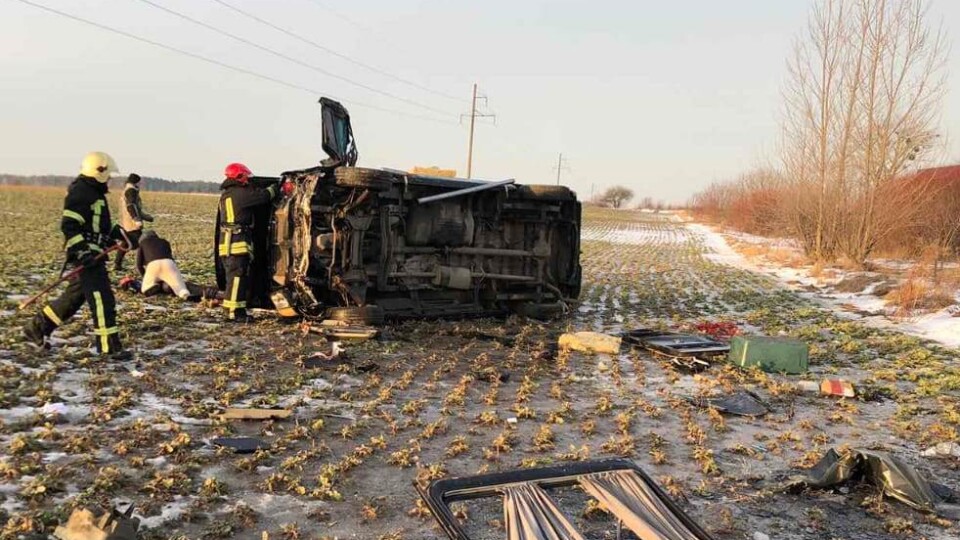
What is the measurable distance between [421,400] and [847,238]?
19.1 metres

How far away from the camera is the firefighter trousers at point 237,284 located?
318 inches

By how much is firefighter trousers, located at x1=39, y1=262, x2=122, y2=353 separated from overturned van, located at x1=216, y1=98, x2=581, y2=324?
2220 millimetres

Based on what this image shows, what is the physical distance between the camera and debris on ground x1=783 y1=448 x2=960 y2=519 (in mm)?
3859

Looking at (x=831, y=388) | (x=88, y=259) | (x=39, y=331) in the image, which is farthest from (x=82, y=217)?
(x=831, y=388)

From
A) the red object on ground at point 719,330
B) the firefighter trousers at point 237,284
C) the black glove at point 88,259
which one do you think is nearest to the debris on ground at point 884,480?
the red object on ground at point 719,330

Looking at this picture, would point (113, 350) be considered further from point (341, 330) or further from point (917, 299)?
point (917, 299)

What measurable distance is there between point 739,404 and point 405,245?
15.0 feet

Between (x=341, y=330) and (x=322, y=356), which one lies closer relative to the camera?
(x=322, y=356)

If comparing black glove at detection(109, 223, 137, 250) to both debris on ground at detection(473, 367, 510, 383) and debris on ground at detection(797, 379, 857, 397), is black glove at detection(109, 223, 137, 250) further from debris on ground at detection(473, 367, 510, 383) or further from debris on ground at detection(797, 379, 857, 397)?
debris on ground at detection(797, 379, 857, 397)

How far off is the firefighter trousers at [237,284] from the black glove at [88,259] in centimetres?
201

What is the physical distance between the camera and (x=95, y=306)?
19.7 feet

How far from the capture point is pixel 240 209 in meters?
7.98

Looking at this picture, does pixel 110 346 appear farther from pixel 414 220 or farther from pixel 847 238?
pixel 847 238

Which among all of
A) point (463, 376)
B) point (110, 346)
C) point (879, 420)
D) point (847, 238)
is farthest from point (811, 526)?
point (847, 238)
